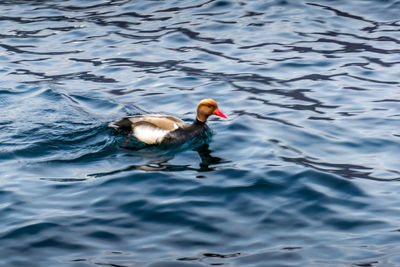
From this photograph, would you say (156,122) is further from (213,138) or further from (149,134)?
(213,138)

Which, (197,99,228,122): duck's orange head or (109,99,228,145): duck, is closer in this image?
(109,99,228,145): duck

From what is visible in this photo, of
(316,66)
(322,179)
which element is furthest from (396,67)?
(322,179)

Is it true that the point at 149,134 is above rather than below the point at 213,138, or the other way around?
above

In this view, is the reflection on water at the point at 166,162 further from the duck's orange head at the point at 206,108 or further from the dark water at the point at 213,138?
the duck's orange head at the point at 206,108

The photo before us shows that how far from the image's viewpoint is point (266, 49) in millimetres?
14531

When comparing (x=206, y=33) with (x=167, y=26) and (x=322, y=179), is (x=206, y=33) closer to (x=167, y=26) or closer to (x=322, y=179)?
(x=167, y=26)

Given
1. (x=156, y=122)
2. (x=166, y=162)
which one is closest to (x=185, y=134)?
(x=156, y=122)

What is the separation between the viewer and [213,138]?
10047 millimetres

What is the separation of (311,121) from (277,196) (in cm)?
308

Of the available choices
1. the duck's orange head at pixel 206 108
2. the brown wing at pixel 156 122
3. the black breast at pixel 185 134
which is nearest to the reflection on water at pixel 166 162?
the black breast at pixel 185 134

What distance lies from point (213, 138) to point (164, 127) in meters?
0.82

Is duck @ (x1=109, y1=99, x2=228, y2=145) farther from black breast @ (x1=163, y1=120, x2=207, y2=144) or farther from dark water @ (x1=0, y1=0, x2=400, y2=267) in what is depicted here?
dark water @ (x1=0, y1=0, x2=400, y2=267)

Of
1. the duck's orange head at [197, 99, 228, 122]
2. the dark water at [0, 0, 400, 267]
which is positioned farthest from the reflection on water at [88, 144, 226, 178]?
the duck's orange head at [197, 99, 228, 122]

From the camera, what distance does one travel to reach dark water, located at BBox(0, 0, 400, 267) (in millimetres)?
6746
